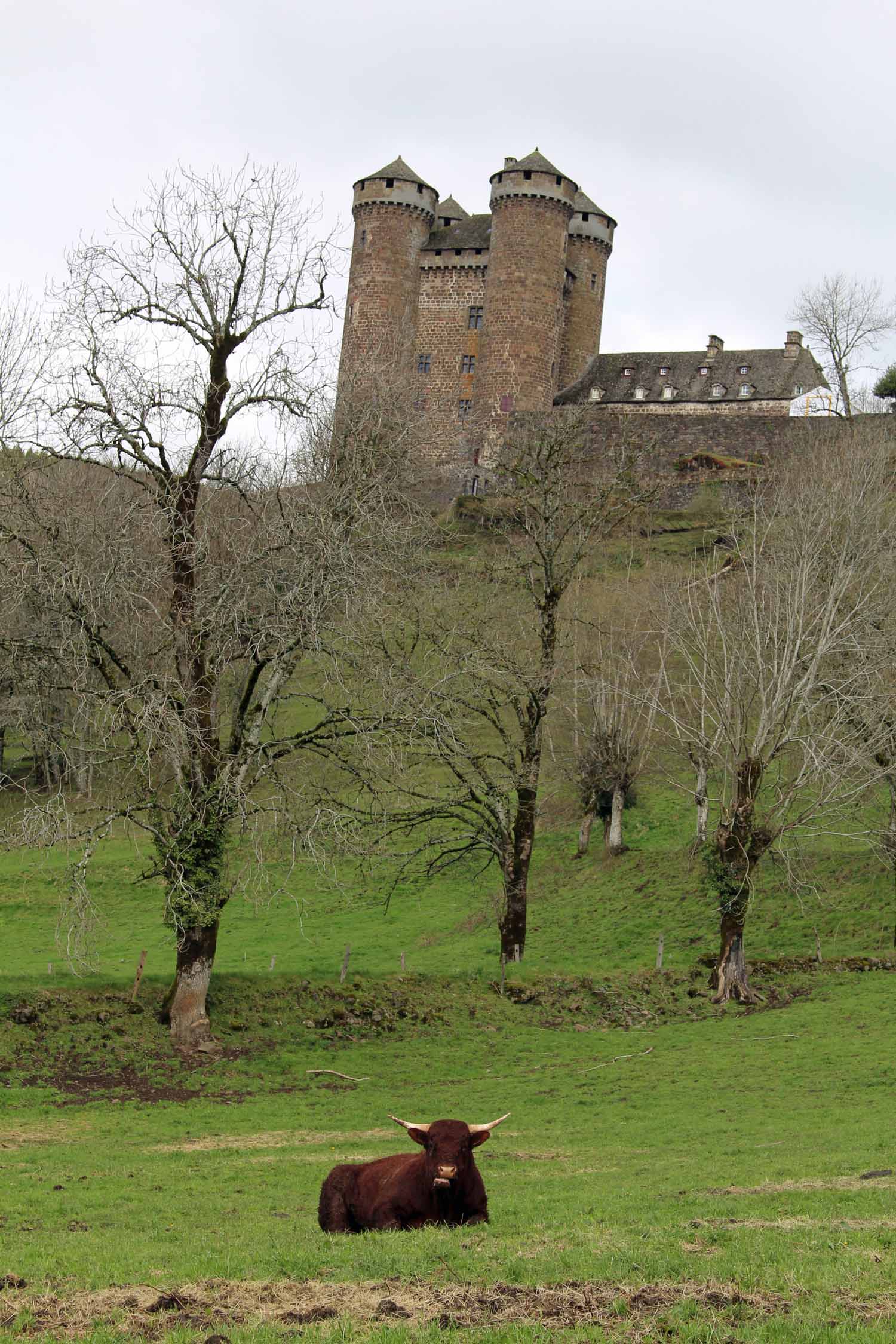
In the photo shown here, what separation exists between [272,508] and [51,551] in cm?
480

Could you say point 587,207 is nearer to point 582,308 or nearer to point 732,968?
point 582,308

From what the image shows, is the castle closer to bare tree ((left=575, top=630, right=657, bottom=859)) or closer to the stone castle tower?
the stone castle tower

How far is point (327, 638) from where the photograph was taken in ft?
69.0

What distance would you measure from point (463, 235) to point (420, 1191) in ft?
259

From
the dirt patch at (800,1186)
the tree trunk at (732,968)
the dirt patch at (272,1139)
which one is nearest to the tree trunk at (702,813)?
the tree trunk at (732,968)

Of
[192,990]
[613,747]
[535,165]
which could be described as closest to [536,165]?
[535,165]

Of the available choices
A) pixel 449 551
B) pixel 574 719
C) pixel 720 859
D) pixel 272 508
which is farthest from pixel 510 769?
pixel 449 551

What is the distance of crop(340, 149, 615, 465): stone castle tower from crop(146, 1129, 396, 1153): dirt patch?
208 ft

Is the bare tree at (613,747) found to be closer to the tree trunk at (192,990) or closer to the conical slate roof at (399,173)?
the tree trunk at (192,990)

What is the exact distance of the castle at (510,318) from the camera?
78625 millimetres

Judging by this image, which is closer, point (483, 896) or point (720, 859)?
point (720, 859)

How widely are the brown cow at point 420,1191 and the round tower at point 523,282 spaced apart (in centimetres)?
7037

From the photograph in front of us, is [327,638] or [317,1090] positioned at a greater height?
[327,638]

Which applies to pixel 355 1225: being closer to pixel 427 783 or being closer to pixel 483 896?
pixel 483 896
